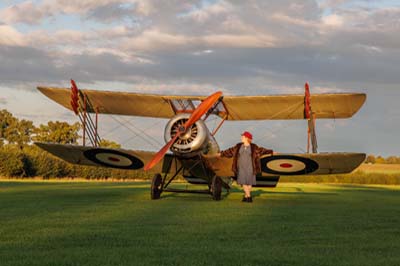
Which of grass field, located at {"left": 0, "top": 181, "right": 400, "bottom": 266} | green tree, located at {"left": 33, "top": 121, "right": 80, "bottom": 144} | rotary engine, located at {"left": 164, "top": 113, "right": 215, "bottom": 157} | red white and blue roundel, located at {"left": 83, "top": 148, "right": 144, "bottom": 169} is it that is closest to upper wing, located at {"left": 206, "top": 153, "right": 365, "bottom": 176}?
rotary engine, located at {"left": 164, "top": 113, "right": 215, "bottom": 157}

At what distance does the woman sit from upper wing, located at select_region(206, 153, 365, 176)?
773mm

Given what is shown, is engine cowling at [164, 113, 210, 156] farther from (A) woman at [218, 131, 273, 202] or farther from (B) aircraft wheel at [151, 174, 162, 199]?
(B) aircraft wheel at [151, 174, 162, 199]

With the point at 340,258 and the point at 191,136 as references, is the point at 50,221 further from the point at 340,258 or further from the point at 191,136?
the point at 191,136

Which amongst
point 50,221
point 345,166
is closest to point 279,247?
point 50,221

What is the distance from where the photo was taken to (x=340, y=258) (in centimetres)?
565

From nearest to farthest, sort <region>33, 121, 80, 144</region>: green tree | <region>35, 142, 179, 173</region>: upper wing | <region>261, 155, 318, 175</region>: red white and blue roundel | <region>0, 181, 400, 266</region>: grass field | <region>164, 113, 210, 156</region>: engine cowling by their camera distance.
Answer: <region>0, 181, 400, 266</region>: grass field < <region>164, 113, 210, 156</region>: engine cowling < <region>261, 155, 318, 175</region>: red white and blue roundel < <region>35, 142, 179, 173</region>: upper wing < <region>33, 121, 80, 144</region>: green tree

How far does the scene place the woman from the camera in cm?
1427

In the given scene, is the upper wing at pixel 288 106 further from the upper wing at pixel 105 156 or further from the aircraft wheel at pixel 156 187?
the aircraft wheel at pixel 156 187

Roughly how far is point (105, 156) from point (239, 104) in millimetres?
4036

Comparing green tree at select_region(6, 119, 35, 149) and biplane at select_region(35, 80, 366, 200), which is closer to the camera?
biplane at select_region(35, 80, 366, 200)

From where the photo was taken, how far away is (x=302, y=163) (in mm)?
15438

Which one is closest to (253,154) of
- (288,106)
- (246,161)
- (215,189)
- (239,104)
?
(246,161)

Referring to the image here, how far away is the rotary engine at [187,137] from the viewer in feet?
46.7

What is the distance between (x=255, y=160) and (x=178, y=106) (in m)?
2.87
